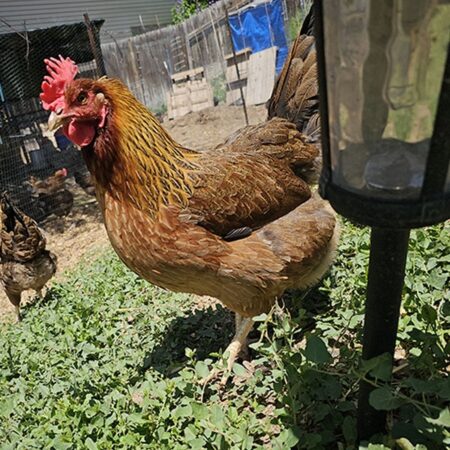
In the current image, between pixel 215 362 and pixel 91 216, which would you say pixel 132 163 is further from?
pixel 91 216

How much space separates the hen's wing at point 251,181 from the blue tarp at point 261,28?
39.1 ft

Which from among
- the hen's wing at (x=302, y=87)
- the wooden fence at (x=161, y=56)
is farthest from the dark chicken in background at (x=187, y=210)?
the wooden fence at (x=161, y=56)

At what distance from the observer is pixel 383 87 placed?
3.07 ft

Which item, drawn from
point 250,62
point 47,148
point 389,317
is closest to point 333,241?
point 389,317

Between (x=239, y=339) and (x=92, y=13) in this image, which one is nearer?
(x=239, y=339)

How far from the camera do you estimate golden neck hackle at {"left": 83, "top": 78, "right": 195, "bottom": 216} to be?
8.21 ft

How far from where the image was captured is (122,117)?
253cm

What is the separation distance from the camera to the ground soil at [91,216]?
24.4 feet

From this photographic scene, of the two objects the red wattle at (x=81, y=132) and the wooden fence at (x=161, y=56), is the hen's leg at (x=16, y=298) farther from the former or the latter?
the wooden fence at (x=161, y=56)

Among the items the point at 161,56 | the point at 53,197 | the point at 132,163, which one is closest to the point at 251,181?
the point at 132,163

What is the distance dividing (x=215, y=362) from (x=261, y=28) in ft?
48.9

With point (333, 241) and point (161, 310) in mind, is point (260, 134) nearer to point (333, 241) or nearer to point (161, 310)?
point (333, 241)

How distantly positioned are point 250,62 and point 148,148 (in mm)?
Result: 13569

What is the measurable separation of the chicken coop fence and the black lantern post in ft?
A: 31.6
